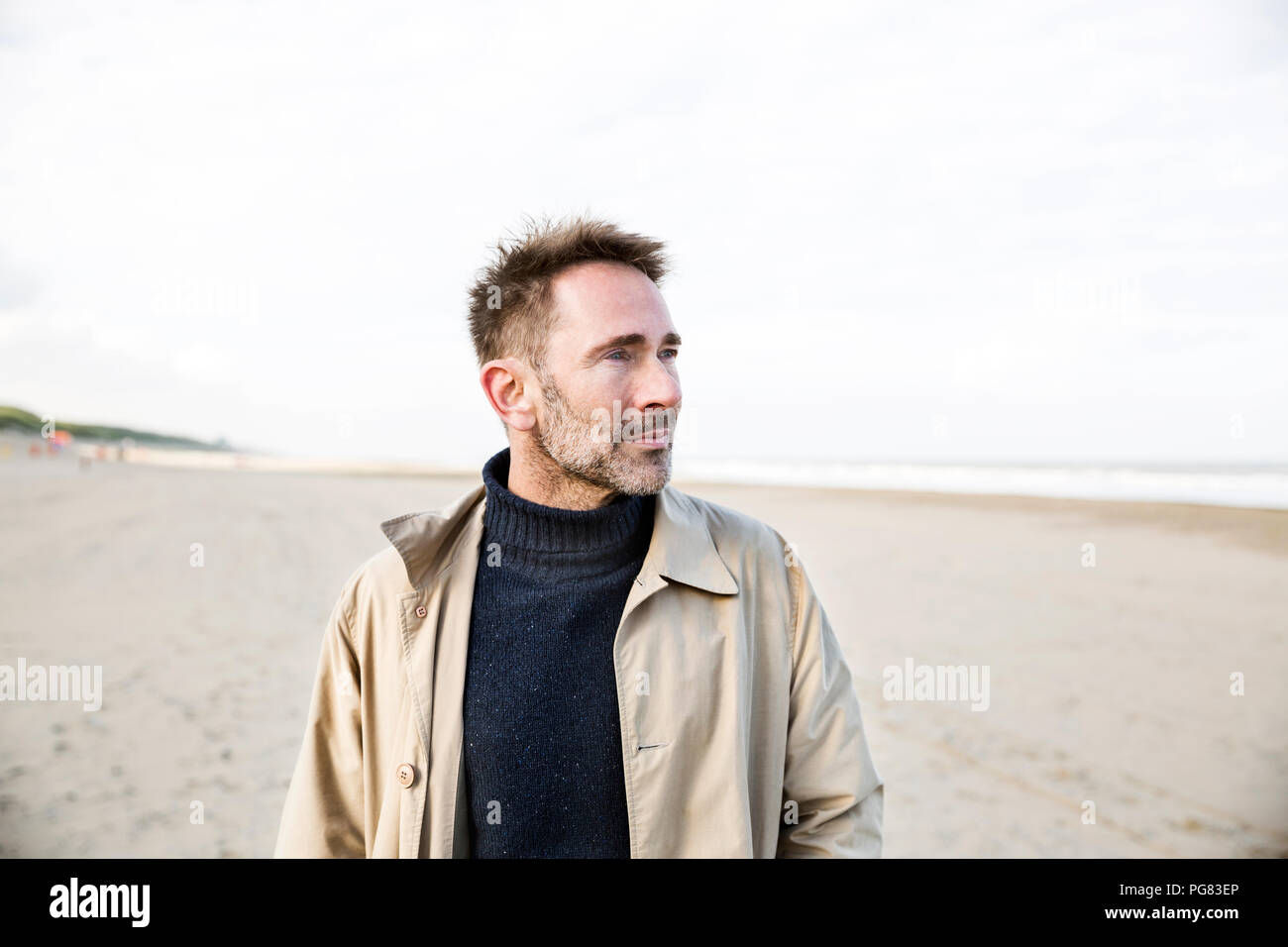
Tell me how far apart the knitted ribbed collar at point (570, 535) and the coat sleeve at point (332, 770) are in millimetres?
438

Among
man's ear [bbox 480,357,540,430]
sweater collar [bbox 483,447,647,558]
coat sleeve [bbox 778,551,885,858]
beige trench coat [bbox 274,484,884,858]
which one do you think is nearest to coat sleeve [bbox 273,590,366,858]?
beige trench coat [bbox 274,484,884,858]

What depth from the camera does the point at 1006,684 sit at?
24.2 ft

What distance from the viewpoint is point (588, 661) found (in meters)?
1.98

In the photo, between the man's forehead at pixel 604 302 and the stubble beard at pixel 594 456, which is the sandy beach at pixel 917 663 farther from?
the man's forehead at pixel 604 302

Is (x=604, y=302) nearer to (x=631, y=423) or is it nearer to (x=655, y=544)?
(x=631, y=423)

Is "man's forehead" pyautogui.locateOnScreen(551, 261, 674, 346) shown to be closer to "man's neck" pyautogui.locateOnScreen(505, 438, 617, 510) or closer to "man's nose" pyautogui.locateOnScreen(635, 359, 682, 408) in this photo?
"man's nose" pyautogui.locateOnScreen(635, 359, 682, 408)

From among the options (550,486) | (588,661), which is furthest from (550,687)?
(550,486)

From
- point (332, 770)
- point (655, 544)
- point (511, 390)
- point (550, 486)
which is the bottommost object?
point (332, 770)

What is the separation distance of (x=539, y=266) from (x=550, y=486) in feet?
1.78

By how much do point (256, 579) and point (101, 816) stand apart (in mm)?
6746

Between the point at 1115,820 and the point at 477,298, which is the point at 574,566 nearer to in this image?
the point at 477,298

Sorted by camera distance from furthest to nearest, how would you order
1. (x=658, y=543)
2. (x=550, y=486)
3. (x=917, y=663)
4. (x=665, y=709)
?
1. (x=917, y=663)
2. (x=550, y=486)
3. (x=658, y=543)
4. (x=665, y=709)

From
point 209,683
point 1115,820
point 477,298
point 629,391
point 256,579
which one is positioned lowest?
point 1115,820
